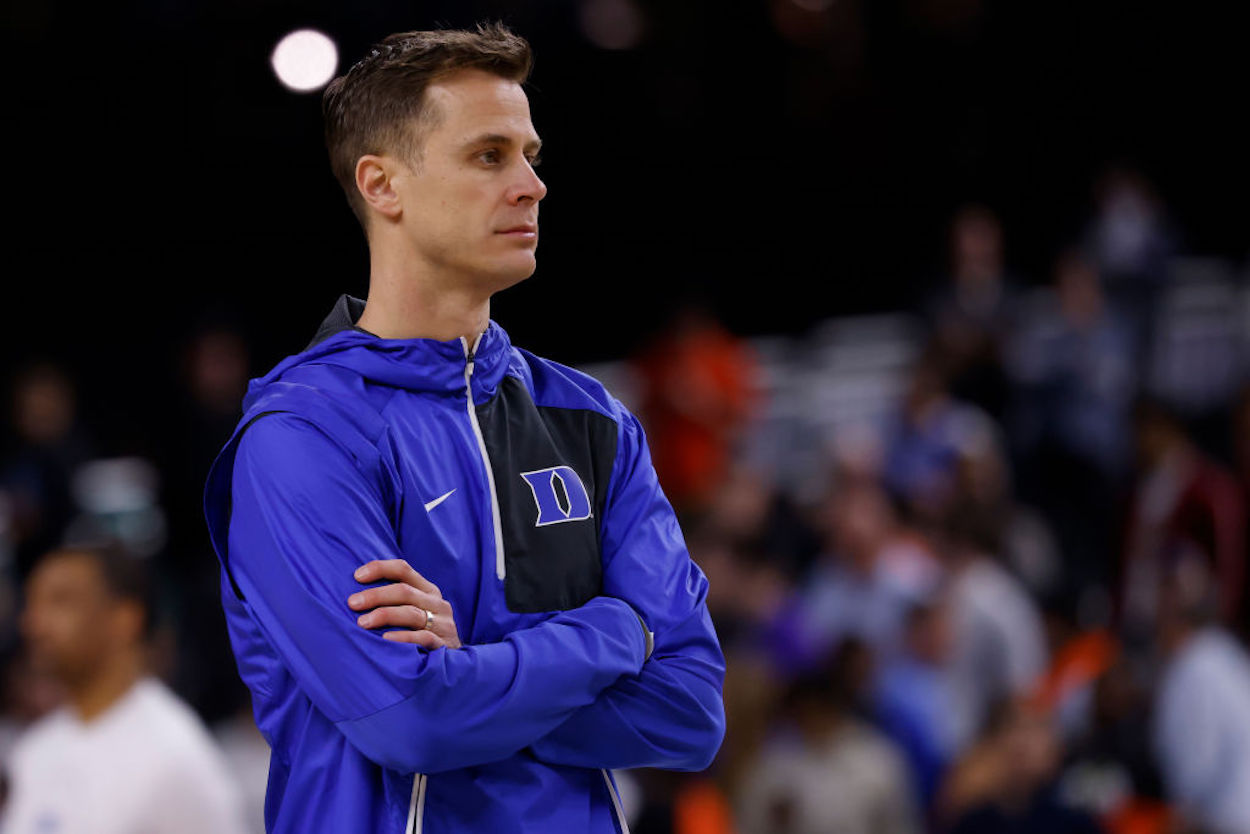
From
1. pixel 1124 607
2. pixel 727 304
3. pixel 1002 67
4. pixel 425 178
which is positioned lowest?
pixel 1124 607

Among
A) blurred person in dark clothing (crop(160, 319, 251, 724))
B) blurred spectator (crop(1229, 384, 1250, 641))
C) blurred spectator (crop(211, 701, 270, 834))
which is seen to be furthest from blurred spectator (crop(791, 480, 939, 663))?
blurred person in dark clothing (crop(160, 319, 251, 724))

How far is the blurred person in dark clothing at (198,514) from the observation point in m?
7.34

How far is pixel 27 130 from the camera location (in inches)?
352

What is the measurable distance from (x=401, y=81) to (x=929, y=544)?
5.84 meters

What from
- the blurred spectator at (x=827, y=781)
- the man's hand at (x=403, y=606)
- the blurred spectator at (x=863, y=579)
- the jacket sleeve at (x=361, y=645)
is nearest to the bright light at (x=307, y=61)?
the jacket sleeve at (x=361, y=645)

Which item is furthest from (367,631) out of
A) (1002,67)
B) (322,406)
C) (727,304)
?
(1002,67)

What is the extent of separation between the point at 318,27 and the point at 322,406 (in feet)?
3.84

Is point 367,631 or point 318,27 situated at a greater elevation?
point 318,27

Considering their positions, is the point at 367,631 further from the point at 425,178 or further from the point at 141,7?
the point at 141,7

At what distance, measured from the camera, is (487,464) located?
2.38 metres

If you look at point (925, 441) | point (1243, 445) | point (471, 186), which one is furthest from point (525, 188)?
point (1243, 445)

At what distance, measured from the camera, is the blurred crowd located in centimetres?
622

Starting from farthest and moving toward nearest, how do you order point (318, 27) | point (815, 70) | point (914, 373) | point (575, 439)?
point (815, 70) → point (914, 373) → point (318, 27) → point (575, 439)

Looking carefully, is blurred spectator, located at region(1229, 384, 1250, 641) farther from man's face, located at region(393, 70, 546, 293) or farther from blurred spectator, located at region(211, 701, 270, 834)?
man's face, located at region(393, 70, 546, 293)
